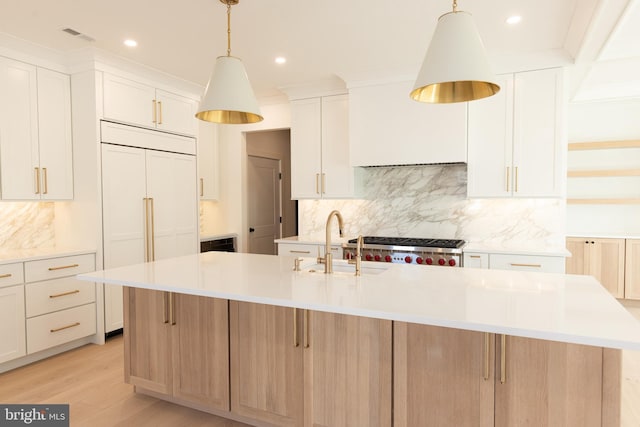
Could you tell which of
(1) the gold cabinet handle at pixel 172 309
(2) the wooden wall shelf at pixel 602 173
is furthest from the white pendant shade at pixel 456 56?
(2) the wooden wall shelf at pixel 602 173

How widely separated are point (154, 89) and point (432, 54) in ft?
11.2

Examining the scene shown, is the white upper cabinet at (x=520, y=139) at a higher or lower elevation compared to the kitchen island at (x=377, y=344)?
higher

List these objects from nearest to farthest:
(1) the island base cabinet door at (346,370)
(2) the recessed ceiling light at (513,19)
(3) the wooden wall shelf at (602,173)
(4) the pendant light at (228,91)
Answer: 1. (1) the island base cabinet door at (346,370)
2. (4) the pendant light at (228,91)
3. (2) the recessed ceiling light at (513,19)
4. (3) the wooden wall shelf at (602,173)

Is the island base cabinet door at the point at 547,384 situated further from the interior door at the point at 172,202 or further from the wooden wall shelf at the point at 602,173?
the wooden wall shelf at the point at 602,173

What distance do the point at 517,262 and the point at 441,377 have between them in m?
2.09

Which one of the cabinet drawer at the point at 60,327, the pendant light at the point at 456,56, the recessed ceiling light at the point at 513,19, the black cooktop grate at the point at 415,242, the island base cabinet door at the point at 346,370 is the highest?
the recessed ceiling light at the point at 513,19

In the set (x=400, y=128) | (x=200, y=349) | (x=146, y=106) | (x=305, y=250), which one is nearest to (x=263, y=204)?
(x=305, y=250)

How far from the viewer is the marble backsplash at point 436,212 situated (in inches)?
154

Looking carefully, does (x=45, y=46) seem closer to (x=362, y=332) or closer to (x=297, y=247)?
(x=297, y=247)

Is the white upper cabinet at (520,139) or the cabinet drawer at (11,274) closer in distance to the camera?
the cabinet drawer at (11,274)

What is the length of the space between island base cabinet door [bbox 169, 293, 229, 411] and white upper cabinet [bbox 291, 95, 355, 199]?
8.01ft

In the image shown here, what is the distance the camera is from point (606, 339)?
50.0 inches

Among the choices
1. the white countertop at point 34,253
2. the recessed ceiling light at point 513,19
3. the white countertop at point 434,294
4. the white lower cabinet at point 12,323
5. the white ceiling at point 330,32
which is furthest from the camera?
the white countertop at point 34,253

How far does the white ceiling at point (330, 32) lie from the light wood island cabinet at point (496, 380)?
84.4 inches
